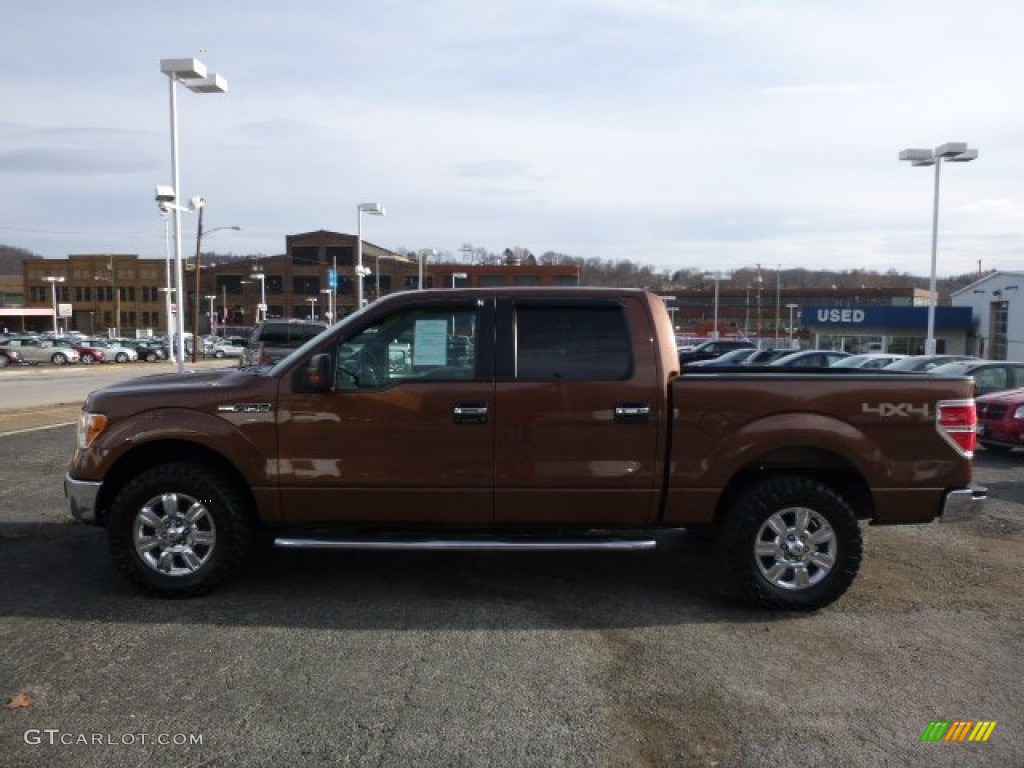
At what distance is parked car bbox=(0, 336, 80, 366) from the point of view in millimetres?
48281

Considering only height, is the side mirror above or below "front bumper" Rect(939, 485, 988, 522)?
above

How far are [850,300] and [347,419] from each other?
11850cm

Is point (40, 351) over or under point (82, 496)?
under

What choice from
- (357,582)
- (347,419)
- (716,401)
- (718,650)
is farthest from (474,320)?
(718,650)

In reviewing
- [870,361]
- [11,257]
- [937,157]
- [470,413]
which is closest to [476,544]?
[470,413]

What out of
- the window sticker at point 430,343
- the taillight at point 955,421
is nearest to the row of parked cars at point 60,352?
the window sticker at point 430,343

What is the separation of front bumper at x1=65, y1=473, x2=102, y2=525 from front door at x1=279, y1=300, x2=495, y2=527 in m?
1.24

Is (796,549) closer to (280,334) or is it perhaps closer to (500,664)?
(500,664)

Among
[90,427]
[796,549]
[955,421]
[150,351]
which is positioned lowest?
[150,351]

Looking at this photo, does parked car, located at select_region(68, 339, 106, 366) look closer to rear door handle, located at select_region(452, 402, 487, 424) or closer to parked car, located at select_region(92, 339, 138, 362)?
parked car, located at select_region(92, 339, 138, 362)

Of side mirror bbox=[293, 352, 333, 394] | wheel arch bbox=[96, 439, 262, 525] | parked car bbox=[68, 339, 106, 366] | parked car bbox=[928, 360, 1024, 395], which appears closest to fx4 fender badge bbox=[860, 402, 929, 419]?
side mirror bbox=[293, 352, 333, 394]

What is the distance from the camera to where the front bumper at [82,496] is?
5.38 m

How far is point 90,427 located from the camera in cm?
537

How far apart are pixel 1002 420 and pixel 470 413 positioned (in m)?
9.99
